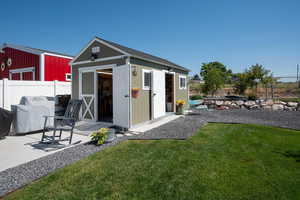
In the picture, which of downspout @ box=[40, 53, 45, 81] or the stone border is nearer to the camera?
downspout @ box=[40, 53, 45, 81]

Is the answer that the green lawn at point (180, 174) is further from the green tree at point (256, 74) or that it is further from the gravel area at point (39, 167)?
the green tree at point (256, 74)

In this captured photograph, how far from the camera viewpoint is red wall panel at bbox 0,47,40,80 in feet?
32.8

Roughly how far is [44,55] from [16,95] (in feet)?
14.6

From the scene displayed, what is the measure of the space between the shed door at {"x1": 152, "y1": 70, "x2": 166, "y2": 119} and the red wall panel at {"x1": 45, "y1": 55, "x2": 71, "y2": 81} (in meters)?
7.30

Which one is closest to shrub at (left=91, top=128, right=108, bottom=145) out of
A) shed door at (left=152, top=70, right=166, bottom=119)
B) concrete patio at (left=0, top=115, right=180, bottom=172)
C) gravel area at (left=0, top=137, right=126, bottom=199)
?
gravel area at (left=0, top=137, right=126, bottom=199)

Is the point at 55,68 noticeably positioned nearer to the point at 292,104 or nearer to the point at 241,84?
the point at 241,84

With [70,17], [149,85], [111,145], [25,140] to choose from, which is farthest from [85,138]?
[70,17]

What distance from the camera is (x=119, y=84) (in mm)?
5523

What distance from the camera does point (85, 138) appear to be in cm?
471

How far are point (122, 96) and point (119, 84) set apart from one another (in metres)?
0.43

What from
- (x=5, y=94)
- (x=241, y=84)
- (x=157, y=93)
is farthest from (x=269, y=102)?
(x=5, y=94)

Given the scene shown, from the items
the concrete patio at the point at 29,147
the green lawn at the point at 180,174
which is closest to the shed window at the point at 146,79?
the concrete patio at the point at 29,147

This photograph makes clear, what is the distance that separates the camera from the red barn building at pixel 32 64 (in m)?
9.88

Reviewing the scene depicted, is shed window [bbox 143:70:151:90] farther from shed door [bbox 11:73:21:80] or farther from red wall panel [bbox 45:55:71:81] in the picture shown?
shed door [bbox 11:73:21:80]
